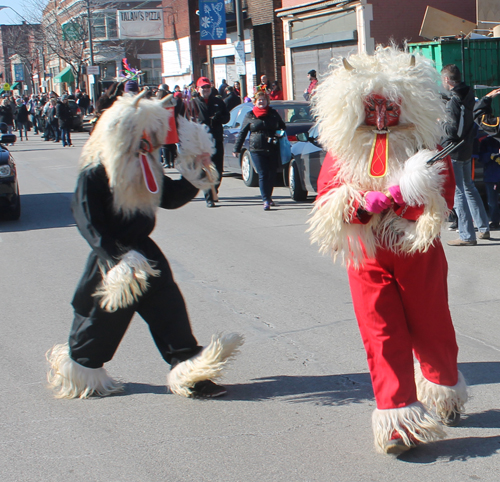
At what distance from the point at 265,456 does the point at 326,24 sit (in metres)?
20.7

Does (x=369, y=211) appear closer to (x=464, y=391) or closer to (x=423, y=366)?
(x=423, y=366)

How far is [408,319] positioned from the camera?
126 inches

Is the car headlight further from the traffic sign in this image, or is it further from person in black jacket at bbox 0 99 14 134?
person in black jacket at bbox 0 99 14 134

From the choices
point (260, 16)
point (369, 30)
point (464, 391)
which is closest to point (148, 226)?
point (464, 391)

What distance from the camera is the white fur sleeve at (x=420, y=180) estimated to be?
292 cm

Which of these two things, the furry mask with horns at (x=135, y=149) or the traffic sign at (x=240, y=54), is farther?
the traffic sign at (x=240, y=54)

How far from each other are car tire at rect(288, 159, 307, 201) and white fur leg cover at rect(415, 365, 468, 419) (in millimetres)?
7459


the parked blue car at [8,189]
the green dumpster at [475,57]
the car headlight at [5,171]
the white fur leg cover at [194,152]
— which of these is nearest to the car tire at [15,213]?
the parked blue car at [8,189]

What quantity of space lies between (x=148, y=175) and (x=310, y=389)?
160 centimetres

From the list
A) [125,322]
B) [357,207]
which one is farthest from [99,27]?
[357,207]

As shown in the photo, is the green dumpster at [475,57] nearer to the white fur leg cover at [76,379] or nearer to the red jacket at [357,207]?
the red jacket at [357,207]

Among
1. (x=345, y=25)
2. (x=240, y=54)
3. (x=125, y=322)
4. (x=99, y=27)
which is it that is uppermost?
(x=99, y=27)

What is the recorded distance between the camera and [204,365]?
3.74 metres

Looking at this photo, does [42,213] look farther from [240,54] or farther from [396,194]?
[240,54]
